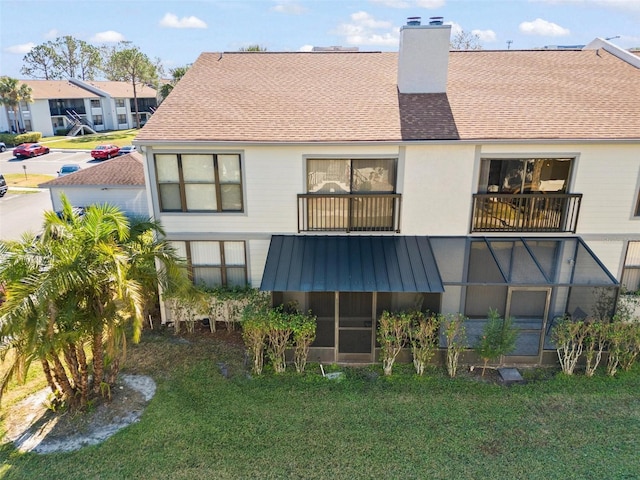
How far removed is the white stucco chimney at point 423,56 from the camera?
47.6ft

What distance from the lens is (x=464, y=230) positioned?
1322 cm

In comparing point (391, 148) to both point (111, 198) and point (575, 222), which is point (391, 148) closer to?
point (575, 222)

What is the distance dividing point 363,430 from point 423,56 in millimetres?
11993

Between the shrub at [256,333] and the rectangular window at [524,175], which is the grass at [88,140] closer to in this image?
the shrub at [256,333]

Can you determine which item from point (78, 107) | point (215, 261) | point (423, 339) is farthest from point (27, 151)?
point (423, 339)

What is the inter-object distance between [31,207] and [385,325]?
90.6 ft

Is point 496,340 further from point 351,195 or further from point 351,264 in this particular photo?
point 351,195

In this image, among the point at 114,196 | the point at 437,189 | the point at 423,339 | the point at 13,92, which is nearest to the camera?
the point at 423,339

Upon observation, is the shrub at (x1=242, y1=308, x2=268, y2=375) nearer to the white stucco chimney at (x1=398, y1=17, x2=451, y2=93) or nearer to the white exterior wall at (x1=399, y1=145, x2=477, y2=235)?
the white exterior wall at (x1=399, y1=145, x2=477, y2=235)

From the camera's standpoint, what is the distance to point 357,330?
1226 cm

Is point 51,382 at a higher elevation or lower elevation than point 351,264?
lower

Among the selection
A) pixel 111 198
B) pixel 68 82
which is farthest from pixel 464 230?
pixel 68 82

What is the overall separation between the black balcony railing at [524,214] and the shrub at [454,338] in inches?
122

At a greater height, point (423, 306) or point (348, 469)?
point (423, 306)
